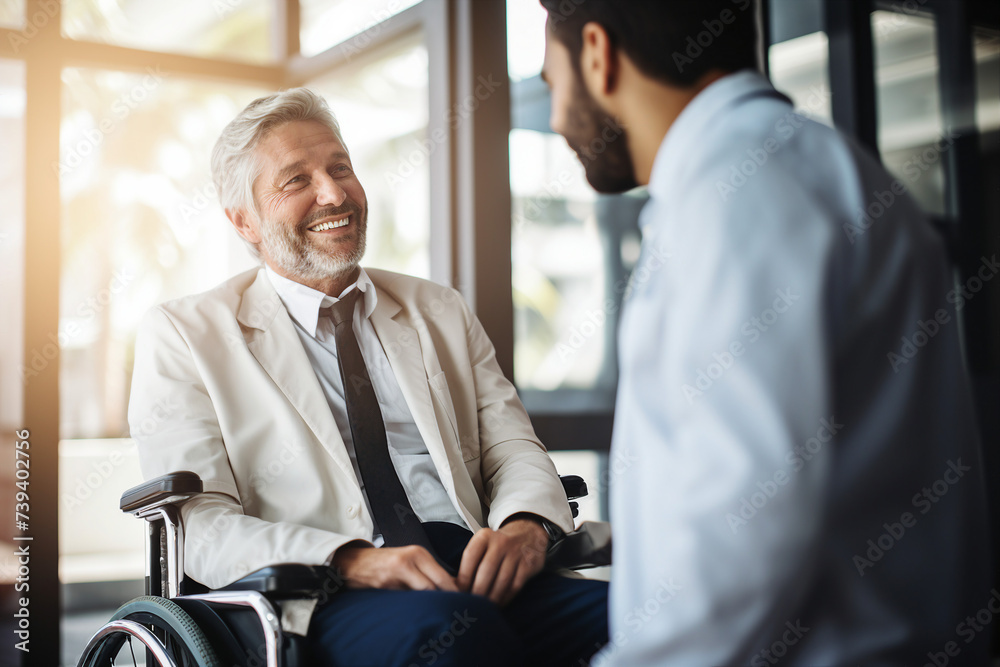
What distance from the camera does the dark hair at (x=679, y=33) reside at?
34.4 inches

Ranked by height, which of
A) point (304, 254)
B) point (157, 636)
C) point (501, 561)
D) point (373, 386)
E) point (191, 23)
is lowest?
point (157, 636)

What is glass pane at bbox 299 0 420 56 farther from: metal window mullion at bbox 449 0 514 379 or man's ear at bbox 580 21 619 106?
man's ear at bbox 580 21 619 106

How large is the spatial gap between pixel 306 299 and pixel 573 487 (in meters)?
0.73

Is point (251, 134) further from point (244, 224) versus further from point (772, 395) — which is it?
point (772, 395)

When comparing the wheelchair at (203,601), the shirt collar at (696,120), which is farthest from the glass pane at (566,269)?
the shirt collar at (696,120)

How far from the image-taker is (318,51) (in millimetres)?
3105

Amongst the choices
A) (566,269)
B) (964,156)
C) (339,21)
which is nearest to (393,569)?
(339,21)

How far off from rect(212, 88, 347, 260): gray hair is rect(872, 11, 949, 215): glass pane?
2.54 meters

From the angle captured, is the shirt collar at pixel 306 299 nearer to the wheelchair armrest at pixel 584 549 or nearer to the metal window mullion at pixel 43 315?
the wheelchair armrest at pixel 584 549

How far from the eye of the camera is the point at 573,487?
189 cm

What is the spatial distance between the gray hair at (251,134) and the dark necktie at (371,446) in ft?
1.14

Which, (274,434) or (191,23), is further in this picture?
(191,23)

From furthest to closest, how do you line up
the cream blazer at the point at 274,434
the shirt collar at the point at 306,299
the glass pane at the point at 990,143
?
the glass pane at the point at 990,143, the shirt collar at the point at 306,299, the cream blazer at the point at 274,434

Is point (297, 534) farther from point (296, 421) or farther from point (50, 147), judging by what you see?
point (50, 147)
